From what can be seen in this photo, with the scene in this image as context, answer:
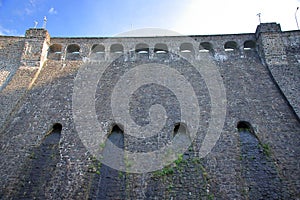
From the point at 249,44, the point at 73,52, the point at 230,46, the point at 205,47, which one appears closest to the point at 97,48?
the point at 73,52

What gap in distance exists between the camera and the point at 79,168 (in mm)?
10422

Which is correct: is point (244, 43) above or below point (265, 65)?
above

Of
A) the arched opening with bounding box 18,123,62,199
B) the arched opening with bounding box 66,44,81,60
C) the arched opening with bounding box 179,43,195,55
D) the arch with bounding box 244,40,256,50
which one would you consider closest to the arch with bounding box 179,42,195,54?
the arched opening with bounding box 179,43,195,55

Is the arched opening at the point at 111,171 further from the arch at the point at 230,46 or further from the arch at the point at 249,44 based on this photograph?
the arch at the point at 249,44

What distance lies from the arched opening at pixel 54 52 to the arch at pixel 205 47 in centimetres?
847

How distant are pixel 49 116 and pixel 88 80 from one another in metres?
2.99

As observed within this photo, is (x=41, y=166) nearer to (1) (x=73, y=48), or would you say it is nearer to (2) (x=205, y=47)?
(1) (x=73, y=48)

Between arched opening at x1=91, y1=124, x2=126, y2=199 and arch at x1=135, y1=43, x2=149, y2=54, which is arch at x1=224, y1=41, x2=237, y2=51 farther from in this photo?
arched opening at x1=91, y1=124, x2=126, y2=199

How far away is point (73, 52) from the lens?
1692 cm

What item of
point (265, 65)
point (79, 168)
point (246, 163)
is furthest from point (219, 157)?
point (265, 65)

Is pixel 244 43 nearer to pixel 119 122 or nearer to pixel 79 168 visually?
pixel 119 122

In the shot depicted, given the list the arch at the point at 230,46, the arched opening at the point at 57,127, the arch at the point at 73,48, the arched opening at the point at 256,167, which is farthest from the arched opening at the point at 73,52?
the arched opening at the point at 256,167

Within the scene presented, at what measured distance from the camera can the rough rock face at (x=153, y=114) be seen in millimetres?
9992

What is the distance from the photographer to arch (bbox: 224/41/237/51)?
16.3m
